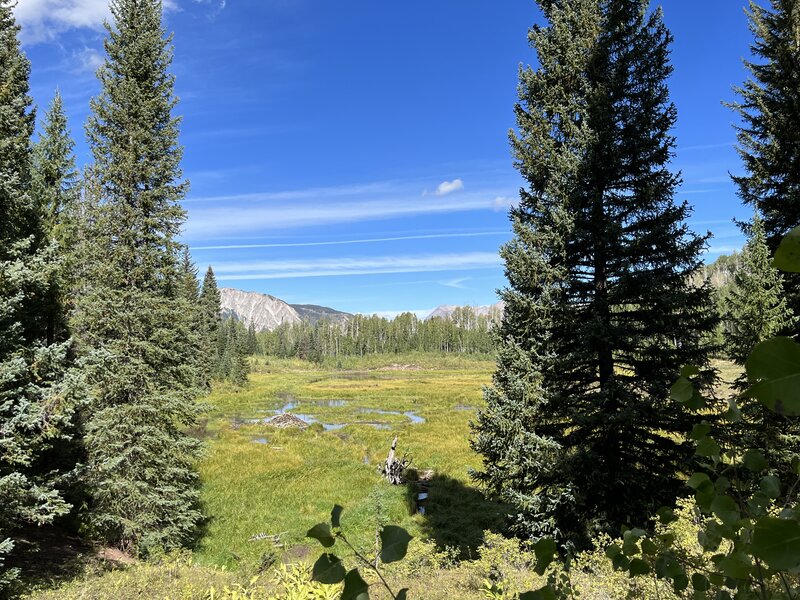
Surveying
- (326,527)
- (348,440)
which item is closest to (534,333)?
(326,527)

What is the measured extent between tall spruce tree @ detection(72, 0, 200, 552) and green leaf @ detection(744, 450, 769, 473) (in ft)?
42.7

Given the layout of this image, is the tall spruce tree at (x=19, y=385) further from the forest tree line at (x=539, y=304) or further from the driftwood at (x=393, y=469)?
the driftwood at (x=393, y=469)

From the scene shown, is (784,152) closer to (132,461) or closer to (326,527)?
(326,527)

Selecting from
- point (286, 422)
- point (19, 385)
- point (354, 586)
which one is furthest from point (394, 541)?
point (286, 422)

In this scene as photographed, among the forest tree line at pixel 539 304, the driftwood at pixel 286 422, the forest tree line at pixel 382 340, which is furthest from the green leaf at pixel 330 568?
the forest tree line at pixel 382 340

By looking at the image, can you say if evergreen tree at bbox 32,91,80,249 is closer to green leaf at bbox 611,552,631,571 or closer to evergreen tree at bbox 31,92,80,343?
evergreen tree at bbox 31,92,80,343

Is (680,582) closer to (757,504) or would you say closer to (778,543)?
(757,504)

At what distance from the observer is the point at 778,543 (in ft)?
1.79

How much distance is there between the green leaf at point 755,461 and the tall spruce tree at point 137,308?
1302 cm

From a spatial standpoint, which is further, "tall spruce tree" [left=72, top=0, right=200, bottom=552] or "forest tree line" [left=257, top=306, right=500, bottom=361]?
"forest tree line" [left=257, top=306, right=500, bottom=361]

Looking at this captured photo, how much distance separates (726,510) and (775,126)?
1530 cm

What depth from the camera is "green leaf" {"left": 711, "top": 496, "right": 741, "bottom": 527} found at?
3.18ft

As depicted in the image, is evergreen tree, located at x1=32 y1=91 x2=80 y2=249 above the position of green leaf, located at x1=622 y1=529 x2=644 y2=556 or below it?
above

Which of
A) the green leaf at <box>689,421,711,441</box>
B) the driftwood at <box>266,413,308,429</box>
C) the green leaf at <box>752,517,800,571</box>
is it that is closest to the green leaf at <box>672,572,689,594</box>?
the green leaf at <box>689,421,711,441</box>
